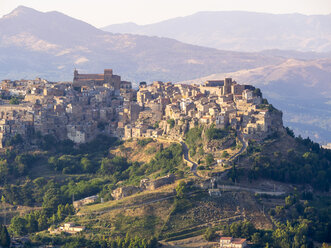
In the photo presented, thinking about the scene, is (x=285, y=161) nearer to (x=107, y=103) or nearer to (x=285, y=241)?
(x=285, y=241)

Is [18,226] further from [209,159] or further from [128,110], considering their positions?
[128,110]

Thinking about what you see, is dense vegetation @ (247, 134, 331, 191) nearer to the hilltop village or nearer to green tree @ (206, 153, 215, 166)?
the hilltop village

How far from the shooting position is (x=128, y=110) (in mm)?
74312

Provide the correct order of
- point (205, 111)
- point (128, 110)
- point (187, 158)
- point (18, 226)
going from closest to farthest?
point (18, 226), point (187, 158), point (205, 111), point (128, 110)

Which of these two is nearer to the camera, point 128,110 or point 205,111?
point 205,111

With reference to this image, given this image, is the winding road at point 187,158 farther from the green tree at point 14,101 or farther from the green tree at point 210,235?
the green tree at point 14,101

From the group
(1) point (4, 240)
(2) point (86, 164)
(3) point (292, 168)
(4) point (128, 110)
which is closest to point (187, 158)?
(3) point (292, 168)

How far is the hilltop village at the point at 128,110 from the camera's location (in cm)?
6550

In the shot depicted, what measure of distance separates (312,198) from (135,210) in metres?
15.0

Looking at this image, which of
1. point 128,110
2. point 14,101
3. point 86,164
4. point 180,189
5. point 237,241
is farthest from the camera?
point 14,101

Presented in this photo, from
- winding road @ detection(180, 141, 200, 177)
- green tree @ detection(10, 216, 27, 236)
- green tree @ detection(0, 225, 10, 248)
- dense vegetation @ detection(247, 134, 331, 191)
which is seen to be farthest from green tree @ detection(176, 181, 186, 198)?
green tree @ detection(0, 225, 10, 248)

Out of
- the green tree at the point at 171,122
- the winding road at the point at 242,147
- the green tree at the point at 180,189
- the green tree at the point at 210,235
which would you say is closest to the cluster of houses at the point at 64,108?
the green tree at the point at 171,122

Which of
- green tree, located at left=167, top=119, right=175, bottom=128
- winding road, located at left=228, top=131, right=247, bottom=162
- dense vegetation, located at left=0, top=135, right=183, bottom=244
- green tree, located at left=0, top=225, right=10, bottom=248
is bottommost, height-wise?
green tree, located at left=0, top=225, right=10, bottom=248

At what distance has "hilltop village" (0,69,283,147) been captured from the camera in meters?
65.5
